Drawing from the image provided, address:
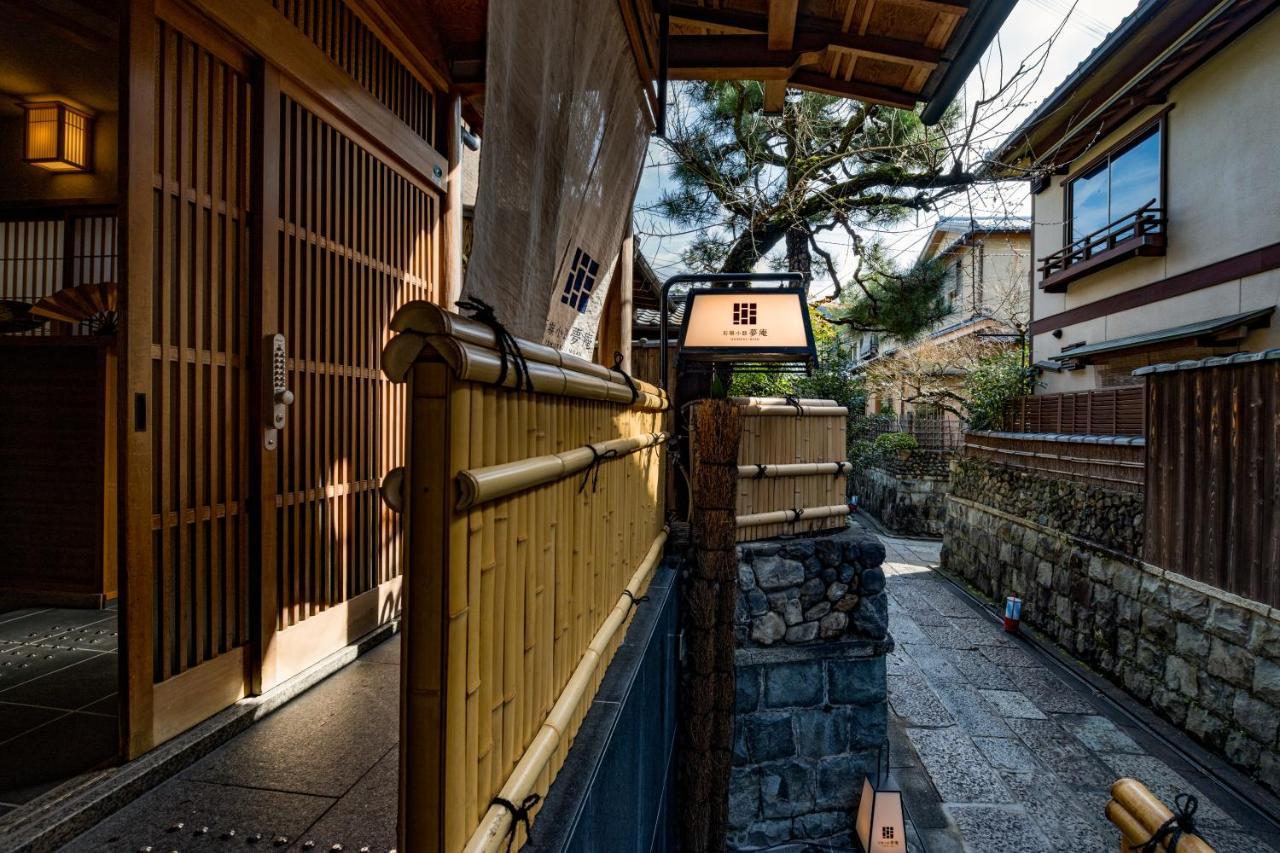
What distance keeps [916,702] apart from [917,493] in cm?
1149

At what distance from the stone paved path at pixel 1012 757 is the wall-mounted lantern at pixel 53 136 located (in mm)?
9397

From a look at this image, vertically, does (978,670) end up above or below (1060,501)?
below

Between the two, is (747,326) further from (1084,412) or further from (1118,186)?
(1118,186)

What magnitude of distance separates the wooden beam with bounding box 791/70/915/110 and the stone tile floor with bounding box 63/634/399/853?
4545mm

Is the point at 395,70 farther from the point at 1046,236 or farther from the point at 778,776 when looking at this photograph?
the point at 1046,236

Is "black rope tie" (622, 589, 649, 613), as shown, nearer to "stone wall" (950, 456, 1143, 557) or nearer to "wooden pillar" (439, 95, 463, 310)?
"wooden pillar" (439, 95, 463, 310)

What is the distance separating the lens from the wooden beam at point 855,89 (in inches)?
165

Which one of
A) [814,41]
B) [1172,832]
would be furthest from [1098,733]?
[814,41]

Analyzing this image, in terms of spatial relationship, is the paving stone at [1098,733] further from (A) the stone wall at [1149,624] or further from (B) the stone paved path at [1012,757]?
(A) the stone wall at [1149,624]

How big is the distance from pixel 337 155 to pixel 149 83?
1124 mm

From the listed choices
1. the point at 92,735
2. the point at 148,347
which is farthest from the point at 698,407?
the point at 92,735

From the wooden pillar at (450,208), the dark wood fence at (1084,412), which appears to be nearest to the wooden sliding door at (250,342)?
the wooden pillar at (450,208)

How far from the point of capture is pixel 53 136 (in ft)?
15.2

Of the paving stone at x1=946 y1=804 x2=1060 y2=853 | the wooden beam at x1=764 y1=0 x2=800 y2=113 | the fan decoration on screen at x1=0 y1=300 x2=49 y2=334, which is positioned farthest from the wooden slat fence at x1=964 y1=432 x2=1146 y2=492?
the fan decoration on screen at x1=0 y1=300 x2=49 y2=334
